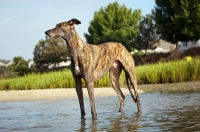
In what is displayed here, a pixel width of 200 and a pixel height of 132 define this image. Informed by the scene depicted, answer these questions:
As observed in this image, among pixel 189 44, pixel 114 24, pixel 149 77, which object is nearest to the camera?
pixel 149 77

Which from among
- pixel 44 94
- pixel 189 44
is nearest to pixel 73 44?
pixel 44 94

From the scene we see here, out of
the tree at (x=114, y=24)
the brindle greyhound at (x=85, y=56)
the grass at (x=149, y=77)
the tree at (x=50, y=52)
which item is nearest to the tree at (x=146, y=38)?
the tree at (x=114, y=24)

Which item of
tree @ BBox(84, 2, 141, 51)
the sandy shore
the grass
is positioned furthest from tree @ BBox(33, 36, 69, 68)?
the sandy shore

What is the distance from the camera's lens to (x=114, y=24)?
279 ft

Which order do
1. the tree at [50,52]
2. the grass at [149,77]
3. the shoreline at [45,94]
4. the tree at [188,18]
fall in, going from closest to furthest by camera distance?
the shoreline at [45,94], the grass at [149,77], the tree at [188,18], the tree at [50,52]

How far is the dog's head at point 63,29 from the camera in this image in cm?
954

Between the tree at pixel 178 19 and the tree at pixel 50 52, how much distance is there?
36.3m

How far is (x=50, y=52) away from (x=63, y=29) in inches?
3265

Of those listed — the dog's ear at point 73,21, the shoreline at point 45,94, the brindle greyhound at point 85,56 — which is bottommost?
the shoreline at point 45,94

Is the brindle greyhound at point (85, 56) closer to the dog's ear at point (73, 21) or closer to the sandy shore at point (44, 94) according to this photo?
the dog's ear at point (73, 21)

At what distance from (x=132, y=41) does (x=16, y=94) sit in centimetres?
6673

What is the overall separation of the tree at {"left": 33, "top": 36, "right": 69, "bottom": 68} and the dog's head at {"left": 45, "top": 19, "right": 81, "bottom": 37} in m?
81.0

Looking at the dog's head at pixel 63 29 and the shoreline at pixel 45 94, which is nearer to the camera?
the dog's head at pixel 63 29

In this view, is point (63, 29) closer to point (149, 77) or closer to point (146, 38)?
point (149, 77)
